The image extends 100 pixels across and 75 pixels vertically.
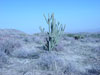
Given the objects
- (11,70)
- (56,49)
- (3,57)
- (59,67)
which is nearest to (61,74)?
(59,67)

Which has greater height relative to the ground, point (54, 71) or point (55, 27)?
point (55, 27)

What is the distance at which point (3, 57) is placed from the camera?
7148mm

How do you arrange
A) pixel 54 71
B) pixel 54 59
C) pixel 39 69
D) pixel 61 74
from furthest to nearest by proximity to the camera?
1. pixel 54 59
2. pixel 39 69
3. pixel 54 71
4. pixel 61 74

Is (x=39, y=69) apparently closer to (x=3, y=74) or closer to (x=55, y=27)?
(x=3, y=74)

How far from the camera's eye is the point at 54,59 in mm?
6617

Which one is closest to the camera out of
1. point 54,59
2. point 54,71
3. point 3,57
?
point 54,71

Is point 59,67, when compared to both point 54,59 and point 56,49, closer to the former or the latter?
point 54,59

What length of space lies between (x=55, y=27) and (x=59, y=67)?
14.1 feet

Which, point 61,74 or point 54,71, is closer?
point 61,74

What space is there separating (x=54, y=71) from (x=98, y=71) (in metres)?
2.03

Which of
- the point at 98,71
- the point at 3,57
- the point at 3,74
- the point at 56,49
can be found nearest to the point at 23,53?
the point at 3,57

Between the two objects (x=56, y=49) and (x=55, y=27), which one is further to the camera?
(x=56, y=49)

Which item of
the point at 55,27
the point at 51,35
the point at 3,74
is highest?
the point at 55,27

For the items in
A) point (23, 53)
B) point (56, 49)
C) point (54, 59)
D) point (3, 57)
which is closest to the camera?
point (54, 59)
